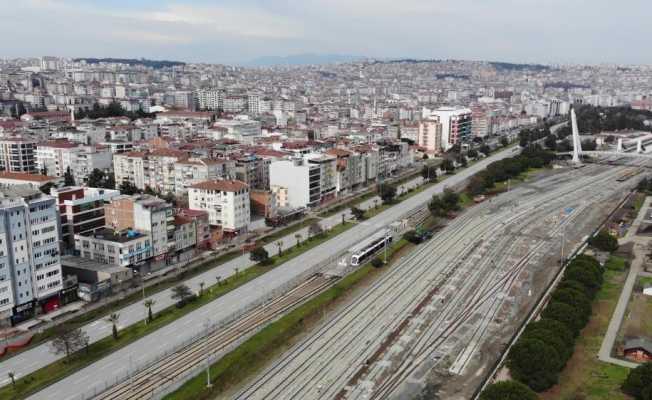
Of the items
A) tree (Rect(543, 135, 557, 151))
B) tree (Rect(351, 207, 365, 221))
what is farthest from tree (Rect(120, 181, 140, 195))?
tree (Rect(543, 135, 557, 151))

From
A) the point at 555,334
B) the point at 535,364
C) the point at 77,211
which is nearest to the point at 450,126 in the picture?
the point at 77,211

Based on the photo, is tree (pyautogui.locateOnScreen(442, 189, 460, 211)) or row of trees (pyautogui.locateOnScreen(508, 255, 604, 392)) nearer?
row of trees (pyautogui.locateOnScreen(508, 255, 604, 392))

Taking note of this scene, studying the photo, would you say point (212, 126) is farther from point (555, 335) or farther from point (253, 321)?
point (555, 335)

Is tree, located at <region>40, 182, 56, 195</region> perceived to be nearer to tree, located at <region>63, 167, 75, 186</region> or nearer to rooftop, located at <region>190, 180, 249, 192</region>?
tree, located at <region>63, 167, 75, 186</region>

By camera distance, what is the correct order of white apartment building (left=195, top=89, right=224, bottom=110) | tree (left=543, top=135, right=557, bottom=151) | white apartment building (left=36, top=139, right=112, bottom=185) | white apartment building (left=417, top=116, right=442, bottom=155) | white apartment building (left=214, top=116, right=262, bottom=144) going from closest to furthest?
1. white apartment building (left=36, top=139, right=112, bottom=185)
2. white apartment building (left=214, top=116, right=262, bottom=144)
3. white apartment building (left=417, top=116, right=442, bottom=155)
4. tree (left=543, top=135, right=557, bottom=151)
5. white apartment building (left=195, top=89, right=224, bottom=110)

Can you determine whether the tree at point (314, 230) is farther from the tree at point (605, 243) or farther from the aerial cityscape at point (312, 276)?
the tree at point (605, 243)

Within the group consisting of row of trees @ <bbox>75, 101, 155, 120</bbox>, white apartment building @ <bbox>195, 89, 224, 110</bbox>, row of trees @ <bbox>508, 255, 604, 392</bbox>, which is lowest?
row of trees @ <bbox>508, 255, 604, 392</bbox>

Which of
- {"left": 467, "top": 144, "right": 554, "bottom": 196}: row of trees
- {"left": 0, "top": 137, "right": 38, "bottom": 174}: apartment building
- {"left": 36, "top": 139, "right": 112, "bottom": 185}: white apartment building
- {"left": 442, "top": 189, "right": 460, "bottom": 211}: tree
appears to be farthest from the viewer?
{"left": 0, "top": 137, "right": 38, "bottom": 174}: apartment building

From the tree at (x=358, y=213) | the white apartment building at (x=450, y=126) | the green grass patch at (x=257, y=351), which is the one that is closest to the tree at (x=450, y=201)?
the tree at (x=358, y=213)
